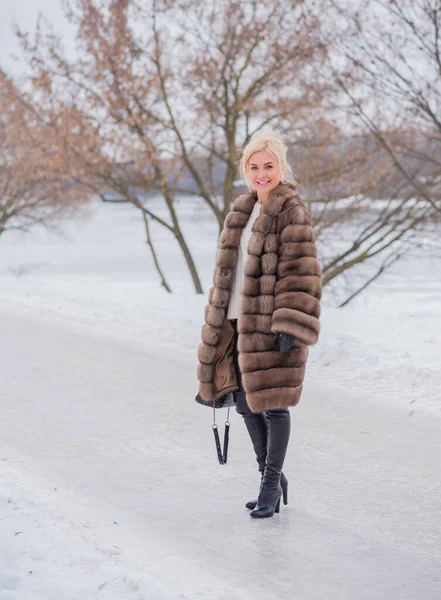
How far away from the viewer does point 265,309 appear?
3746mm

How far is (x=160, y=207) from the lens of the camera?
21.8 meters

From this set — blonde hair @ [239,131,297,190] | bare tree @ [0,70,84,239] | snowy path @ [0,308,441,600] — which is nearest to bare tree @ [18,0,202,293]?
bare tree @ [0,70,84,239]

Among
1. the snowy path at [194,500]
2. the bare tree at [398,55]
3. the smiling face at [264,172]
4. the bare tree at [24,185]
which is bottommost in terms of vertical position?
the snowy path at [194,500]

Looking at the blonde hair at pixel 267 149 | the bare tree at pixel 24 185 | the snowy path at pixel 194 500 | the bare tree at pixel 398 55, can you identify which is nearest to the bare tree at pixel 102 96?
the bare tree at pixel 398 55

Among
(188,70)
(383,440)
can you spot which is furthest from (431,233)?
(383,440)

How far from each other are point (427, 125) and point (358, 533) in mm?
6556

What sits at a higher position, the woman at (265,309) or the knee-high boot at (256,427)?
the woman at (265,309)

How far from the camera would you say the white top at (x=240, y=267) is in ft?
12.9

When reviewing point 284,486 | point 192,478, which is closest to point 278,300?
point 284,486

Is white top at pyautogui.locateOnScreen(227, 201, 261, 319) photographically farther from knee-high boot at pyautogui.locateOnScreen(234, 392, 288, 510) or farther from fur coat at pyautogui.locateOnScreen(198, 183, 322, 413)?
knee-high boot at pyautogui.locateOnScreen(234, 392, 288, 510)

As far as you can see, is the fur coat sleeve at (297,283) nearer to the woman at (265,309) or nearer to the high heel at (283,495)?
the woman at (265,309)

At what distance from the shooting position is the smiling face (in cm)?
384

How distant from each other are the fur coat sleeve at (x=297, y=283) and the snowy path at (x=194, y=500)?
989mm

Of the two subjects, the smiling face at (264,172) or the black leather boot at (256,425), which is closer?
the smiling face at (264,172)
